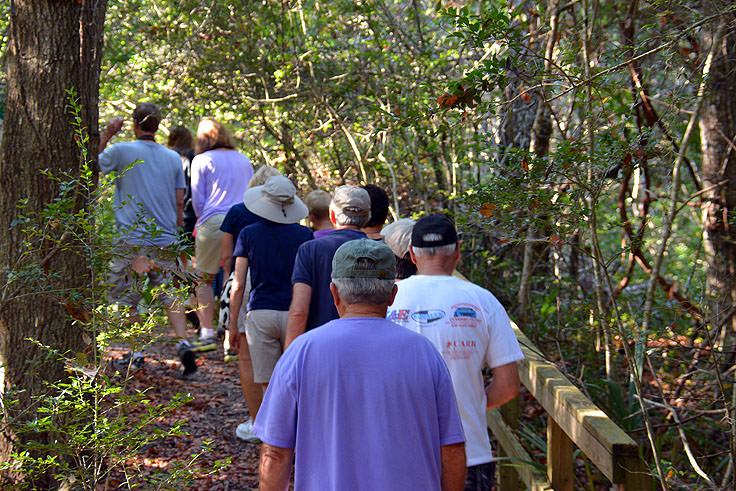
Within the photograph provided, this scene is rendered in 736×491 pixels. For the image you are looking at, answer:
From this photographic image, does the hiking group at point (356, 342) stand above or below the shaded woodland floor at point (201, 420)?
above

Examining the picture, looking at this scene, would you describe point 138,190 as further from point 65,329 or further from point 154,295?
point 154,295

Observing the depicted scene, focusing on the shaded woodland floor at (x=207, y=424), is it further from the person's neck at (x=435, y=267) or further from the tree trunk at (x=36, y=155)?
the person's neck at (x=435, y=267)

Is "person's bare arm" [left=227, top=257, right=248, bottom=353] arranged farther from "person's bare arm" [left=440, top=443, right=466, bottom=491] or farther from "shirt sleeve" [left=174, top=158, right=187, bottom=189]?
"person's bare arm" [left=440, top=443, right=466, bottom=491]

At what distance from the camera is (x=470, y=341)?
3.14 meters

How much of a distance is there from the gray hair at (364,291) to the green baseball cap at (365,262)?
0.02 meters

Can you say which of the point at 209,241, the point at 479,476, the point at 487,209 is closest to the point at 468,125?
the point at 209,241

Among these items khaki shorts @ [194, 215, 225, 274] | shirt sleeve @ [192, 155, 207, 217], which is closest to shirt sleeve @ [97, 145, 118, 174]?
shirt sleeve @ [192, 155, 207, 217]

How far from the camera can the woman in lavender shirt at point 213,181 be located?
684cm

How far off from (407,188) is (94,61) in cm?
523

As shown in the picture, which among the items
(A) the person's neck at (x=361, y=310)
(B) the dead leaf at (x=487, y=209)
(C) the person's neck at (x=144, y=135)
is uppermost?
(C) the person's neck at (x=144, y=135)

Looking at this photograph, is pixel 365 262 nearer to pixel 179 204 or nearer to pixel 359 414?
pixel 359 414

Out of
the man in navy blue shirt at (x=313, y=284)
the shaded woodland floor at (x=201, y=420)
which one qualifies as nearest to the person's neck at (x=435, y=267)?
the man in navy blue shirt at (x=313, y=284)

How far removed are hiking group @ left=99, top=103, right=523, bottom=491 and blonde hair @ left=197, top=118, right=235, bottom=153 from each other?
1492mm

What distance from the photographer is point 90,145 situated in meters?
3.75
